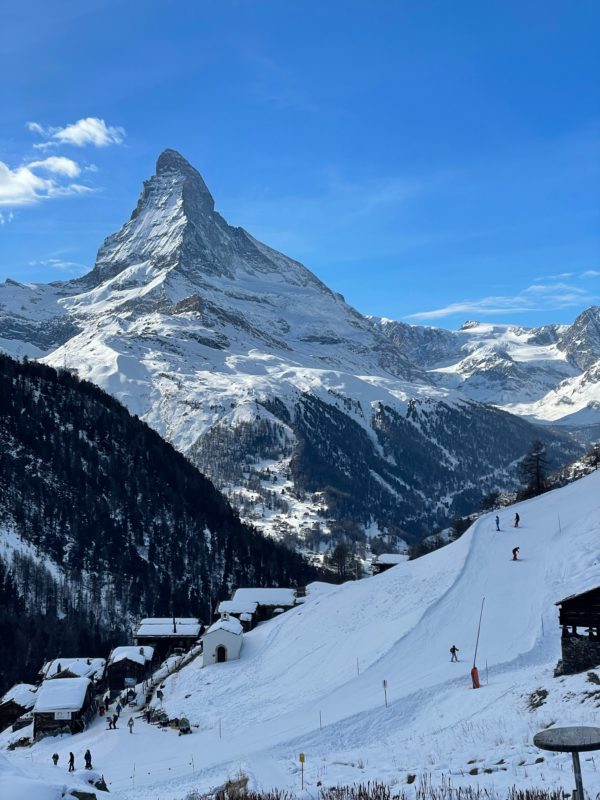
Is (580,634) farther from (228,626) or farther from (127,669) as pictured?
(127,669)

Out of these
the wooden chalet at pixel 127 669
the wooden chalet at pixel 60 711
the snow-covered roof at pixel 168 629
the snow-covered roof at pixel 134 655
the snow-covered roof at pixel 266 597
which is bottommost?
the wooden chalet at pixel 60 711

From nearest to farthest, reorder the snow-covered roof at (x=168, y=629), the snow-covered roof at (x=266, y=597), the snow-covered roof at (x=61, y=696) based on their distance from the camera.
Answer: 1. the snow-covered roof at (x=61, y=696)
2. the snow-covered roof at (x=168, y=629)
3. the snow-covered roof at (x=266, y=597)

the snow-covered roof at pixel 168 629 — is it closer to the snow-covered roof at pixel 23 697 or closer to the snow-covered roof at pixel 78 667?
the snow-covered roof at pixel 78 667

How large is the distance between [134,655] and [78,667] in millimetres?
6286

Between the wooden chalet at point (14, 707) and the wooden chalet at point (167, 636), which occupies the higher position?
the wooden chalet at point (167, 636)

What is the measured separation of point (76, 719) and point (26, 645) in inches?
2002

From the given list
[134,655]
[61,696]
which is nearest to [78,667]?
[134,655]

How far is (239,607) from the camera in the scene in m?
94.3

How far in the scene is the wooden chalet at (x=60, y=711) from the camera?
6334 centimetres

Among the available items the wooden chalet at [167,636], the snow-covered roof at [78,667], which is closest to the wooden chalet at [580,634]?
the snow-covered roof at [78,667]

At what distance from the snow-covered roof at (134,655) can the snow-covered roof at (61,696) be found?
50.2 ft

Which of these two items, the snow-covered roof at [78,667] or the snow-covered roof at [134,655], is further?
the snow-covered roof at [134,655]

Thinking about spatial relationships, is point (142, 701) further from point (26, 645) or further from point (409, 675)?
point (26, 645)

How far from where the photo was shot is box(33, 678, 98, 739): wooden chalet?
63.3 m
